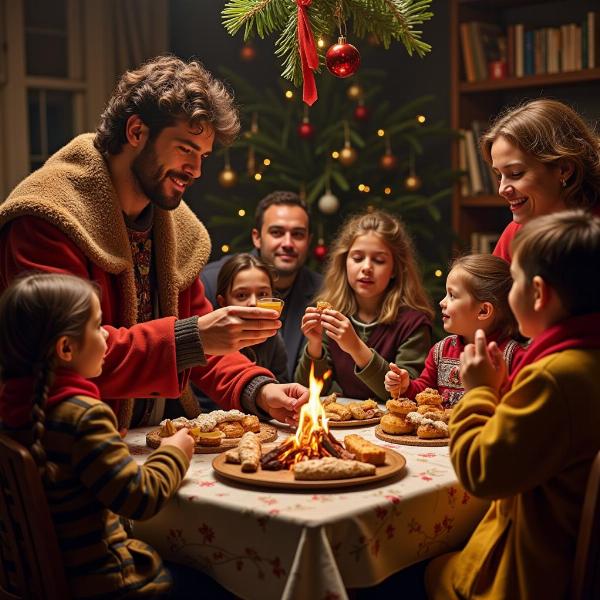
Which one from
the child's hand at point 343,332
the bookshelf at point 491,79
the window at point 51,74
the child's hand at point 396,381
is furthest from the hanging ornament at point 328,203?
the child's hand at point 396,381

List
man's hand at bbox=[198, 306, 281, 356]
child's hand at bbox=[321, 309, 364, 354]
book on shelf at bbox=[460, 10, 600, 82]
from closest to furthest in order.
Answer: man's hand at bbox=[198, 306, 281, 356]
child's hand at bbox=[321, 309, 364, 354]
book on shelf at bbox=[460, 10, 600, 82]

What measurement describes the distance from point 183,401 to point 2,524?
0.86 meters

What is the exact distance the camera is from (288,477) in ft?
6.42

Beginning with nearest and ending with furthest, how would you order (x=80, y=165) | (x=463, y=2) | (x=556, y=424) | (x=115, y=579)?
(x=556, y=424), (x=115, y=579), (x=80, y=165), (x=463, y=2)

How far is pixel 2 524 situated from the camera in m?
1.91

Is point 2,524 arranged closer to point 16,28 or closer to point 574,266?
point 574,266

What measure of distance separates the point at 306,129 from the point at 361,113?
12.7 inches

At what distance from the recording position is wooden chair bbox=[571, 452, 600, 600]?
1700mm

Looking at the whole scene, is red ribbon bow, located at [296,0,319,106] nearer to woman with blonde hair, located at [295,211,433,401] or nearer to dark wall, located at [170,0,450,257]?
woman with blonde hair, located at [295,211,433,401]

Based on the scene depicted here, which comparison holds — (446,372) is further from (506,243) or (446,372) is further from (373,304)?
(373,304)

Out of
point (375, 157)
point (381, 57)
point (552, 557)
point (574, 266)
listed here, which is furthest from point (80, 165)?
point (381, 57)

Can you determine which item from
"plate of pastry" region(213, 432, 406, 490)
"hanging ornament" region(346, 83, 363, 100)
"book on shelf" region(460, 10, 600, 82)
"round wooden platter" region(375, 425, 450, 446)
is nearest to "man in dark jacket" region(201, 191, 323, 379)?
"hanging ornament" region(346, 83, 363, 100)

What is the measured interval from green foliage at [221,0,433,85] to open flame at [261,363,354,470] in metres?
0.88

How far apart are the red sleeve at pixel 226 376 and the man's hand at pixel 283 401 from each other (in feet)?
0.31
